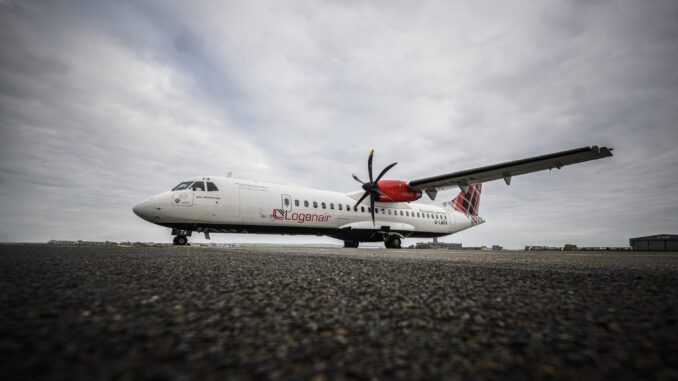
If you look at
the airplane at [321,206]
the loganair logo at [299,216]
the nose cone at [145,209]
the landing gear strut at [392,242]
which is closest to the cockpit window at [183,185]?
the airplane at [321,206]

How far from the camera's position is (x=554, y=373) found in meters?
1.02

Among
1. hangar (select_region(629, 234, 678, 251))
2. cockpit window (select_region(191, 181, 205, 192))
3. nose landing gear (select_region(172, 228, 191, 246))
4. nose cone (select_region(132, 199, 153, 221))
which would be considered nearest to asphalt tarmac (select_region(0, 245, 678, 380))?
nose cone (select_region(132, 199, 153, 221))

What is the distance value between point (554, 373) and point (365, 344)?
26.4 inches

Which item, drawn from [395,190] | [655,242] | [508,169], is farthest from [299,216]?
[655,242]

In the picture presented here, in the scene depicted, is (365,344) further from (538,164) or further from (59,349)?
(538,164)

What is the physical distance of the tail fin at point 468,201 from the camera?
2773 centimetres

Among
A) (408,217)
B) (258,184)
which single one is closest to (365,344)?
(258,184)

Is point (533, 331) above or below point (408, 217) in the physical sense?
below

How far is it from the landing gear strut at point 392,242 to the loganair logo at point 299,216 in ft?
15.7

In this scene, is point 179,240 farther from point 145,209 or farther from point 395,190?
point 395,190

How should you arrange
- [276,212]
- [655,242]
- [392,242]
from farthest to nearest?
1. [655,242]
2. [392,242]
3. [276,212]

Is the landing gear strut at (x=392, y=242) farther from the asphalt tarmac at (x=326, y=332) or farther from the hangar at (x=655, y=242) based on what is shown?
the hangar at (x=655, y=242)

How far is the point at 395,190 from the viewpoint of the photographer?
18734 millimetres

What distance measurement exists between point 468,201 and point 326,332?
2963 cm
